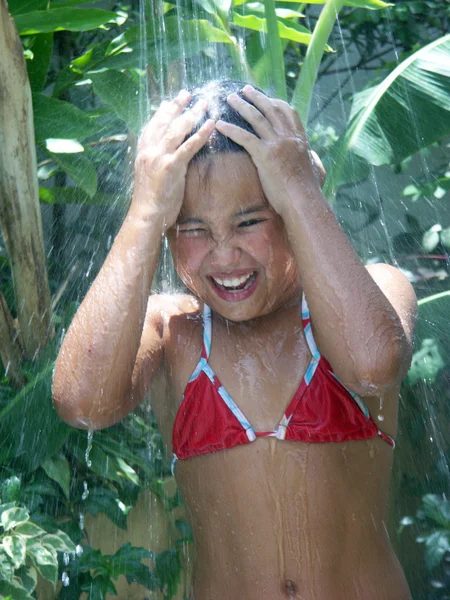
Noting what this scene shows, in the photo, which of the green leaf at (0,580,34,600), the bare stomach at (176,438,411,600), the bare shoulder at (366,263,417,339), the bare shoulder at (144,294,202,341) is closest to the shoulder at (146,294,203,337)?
the bare shoulder at (144,294,202,341)

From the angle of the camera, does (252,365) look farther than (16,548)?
No

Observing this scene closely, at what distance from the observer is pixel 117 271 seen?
1.89m

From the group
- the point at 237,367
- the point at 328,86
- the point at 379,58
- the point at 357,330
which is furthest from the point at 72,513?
the point at 379,58

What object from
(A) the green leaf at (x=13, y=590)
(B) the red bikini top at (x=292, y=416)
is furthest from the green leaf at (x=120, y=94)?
(A) the green leaf at (x=13, y=590)

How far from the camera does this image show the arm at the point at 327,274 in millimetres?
1825

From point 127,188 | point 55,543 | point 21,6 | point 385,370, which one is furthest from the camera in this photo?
point 127,188

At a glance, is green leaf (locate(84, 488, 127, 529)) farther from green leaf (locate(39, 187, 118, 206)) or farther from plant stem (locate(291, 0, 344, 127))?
plant stem (locate(291, 0, 344, 127))

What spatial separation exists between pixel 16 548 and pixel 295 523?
33.7 inches

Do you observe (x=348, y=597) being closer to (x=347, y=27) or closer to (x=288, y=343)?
(x=288, y=343)

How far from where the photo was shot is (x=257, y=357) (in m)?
2.05

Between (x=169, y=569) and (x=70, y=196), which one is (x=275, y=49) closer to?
(x=70, y=196)

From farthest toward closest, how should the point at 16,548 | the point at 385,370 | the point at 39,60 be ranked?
the point at 39,60 < the point at 16,548 < the point at 385,370

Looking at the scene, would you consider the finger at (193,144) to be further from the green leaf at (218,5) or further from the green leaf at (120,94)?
the green leaf at (218,5)

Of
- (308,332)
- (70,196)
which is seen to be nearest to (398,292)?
(308,332)
